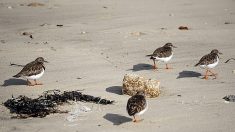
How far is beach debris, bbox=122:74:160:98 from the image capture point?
1067 cm

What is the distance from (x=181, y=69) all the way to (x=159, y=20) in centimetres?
661

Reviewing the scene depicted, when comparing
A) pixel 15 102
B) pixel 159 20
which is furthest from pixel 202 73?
pixel 159 20

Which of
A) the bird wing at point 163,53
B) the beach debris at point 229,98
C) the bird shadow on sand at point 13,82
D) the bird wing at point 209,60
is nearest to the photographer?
the beach debris at point 229,98

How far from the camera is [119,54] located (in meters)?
15.0

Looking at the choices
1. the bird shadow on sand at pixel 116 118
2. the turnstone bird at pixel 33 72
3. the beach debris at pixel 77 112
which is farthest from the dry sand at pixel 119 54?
the turnstone bird at pixel 33 72

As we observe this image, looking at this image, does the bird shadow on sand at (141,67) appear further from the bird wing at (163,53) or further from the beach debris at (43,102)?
the beach debris at (43,102)

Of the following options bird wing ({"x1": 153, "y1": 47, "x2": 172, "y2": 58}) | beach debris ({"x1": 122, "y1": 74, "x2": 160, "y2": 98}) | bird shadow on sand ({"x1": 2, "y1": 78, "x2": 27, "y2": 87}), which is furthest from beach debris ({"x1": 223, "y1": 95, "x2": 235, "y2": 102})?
bird shadow on sand ({"x1": 2, "y1": 78, "x2": 27, "y2": 87})

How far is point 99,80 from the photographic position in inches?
483

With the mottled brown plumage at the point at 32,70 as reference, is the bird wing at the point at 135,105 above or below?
below

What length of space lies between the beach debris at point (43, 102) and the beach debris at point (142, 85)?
61cm

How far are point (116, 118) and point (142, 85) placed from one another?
50.7 inches

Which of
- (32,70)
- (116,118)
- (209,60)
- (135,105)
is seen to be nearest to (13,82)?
(32,70)

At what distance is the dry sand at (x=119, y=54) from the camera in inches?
376

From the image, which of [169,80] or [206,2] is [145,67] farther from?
[206,2]
